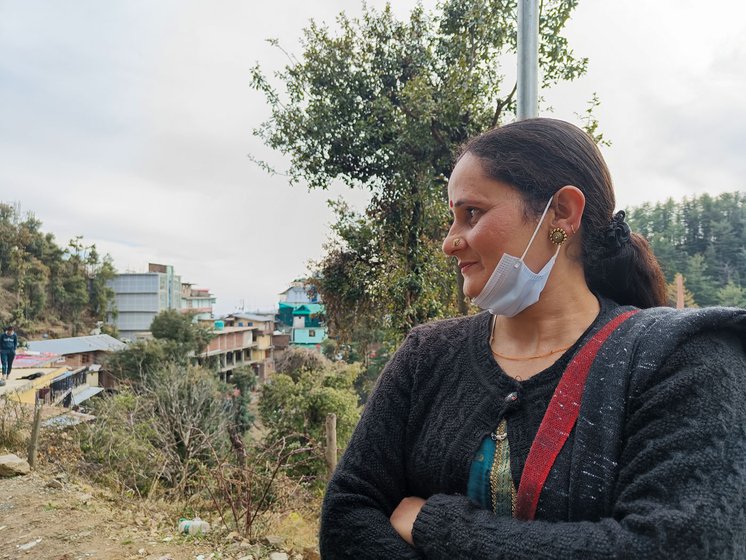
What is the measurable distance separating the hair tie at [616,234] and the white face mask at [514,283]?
5.1 inches

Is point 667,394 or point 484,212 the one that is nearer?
point 667,394

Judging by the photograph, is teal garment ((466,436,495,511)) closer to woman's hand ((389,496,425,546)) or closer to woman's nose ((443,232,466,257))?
woman's hand ((389,496,425,546))

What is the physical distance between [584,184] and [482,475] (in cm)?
61

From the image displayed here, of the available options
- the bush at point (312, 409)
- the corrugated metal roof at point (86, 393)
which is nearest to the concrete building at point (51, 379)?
the corrugated metal roof at point (86, 393)

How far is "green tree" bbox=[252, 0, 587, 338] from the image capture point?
14.8ft

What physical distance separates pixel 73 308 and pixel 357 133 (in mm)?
23360

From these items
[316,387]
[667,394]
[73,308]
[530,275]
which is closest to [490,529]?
[667,394]

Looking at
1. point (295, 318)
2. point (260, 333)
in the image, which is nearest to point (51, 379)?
point (295, 318)

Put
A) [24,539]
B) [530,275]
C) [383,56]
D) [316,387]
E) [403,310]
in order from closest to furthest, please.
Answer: [530,275]
[24,539]
[403,310]
[383,56]
[316,387]

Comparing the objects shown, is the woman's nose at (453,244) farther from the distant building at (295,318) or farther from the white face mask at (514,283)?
the distant building at (295,318)

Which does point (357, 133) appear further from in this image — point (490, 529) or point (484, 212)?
point (490, 529)

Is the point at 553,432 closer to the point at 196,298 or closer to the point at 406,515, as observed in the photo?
the point at 406,515

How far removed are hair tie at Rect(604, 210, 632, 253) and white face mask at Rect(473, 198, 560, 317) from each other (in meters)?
0.13

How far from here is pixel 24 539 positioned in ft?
11.5
